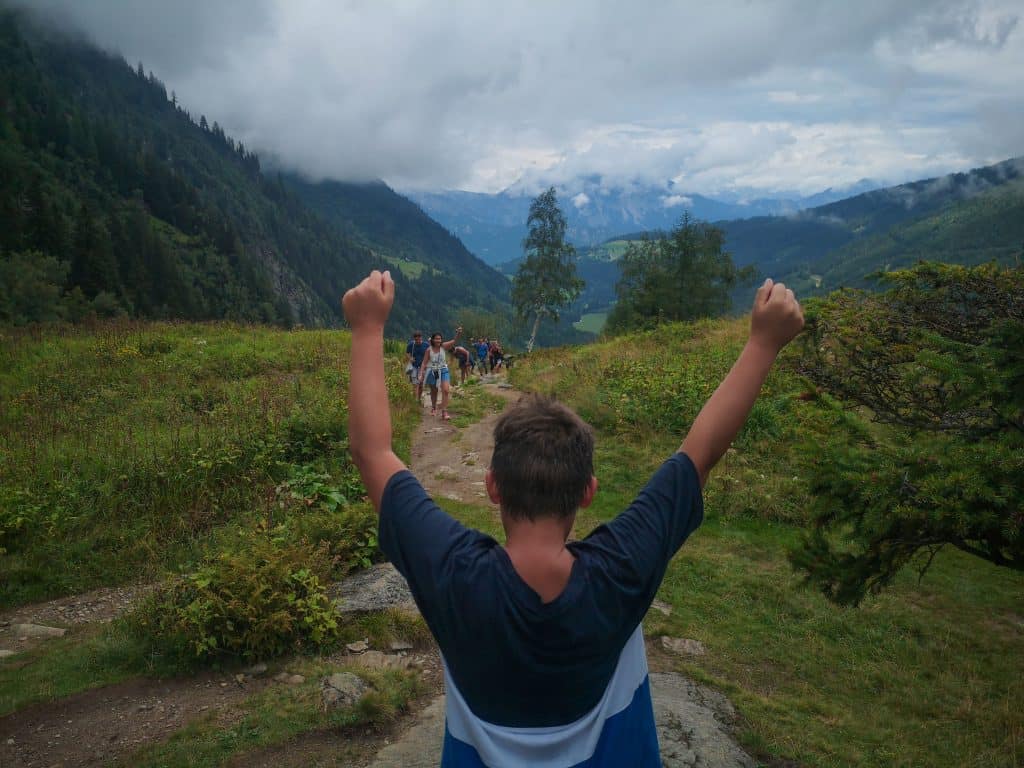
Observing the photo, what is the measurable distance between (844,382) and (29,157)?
113212 millimetres

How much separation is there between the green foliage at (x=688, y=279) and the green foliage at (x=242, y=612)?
123 feet

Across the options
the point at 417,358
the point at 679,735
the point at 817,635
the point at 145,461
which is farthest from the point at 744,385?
the point at 417,358

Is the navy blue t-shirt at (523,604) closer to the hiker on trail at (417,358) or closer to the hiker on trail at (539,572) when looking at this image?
the hiker on trail at (539,572)

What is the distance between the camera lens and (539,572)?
1.38m

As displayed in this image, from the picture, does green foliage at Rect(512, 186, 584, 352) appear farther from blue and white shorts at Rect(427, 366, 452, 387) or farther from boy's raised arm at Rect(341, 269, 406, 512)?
boy's raised arm at Rect(341, 269, 406, 512)

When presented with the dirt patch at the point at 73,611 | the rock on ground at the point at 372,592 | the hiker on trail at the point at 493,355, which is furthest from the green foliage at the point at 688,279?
the dirt patch at the point at 73,611

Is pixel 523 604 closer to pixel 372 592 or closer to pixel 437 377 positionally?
pixel 372 592

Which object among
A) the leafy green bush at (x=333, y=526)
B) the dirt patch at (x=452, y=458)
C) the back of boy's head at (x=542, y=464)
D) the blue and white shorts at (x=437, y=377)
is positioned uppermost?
the back of boy's head at (x=542, y=464)

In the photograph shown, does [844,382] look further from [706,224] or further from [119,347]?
[706,224]

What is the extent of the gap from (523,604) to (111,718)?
5117mm

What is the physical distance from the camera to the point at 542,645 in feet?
4.45

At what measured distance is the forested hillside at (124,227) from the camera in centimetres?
5694

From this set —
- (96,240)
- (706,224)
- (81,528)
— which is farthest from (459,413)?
(96,240)

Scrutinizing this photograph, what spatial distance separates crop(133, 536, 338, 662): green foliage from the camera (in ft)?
18.2
